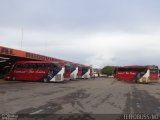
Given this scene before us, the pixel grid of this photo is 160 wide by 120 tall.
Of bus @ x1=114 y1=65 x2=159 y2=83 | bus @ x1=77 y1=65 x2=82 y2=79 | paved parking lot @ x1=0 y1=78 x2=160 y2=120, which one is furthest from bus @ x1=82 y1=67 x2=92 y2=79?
paved parking lot @ x1=0 y1=78 x2=160 y2=120

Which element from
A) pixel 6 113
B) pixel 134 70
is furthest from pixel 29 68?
pixel 6 113

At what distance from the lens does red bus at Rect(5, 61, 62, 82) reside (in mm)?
39781

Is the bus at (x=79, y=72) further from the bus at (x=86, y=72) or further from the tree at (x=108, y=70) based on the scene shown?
the tree at (x=108, y=70)

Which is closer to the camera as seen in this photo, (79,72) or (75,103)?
(75,103)

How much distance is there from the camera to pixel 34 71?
135 feet

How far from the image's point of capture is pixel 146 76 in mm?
44219

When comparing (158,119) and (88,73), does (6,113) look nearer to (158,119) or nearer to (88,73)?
(158,119)

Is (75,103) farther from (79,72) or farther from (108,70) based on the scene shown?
(108,70)

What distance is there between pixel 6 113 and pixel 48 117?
1.59 metres

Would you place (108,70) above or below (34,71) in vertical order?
above

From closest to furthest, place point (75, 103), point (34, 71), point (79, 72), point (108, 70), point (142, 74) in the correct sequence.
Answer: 1. point (75, 103)
2. point (34, 71)
3. point (142, 74)
4. point (79, 72)
5. point (108, 70)

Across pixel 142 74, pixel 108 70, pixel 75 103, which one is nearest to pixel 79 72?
pixel 142 74

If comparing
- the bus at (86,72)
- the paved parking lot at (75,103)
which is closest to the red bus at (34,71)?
the paved parking lot at (75,103)

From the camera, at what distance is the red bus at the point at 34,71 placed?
3978cm
